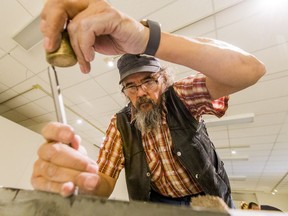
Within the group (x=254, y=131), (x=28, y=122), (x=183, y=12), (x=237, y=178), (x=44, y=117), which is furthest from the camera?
(x=237, y=178)

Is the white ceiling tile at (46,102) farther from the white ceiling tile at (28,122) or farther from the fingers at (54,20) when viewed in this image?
the fingers at (54,20)

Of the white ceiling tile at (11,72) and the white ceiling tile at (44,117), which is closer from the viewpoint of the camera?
the white ceiling tile at (11,72)

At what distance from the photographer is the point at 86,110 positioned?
4137 mm

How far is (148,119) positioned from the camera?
1.09 meters

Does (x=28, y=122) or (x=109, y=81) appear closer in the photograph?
(x=109, y=81)

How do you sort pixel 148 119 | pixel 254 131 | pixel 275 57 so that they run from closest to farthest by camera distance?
pixel 148 119, pixel 275 57, pixel 254 131

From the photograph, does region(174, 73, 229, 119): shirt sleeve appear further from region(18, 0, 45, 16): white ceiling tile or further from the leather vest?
region(18, 0, 45, 16): white ceiling tile

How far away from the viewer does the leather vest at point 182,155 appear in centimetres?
90

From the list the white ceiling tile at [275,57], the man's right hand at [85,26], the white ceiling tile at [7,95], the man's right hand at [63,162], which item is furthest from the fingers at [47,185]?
the white ceiling tile at [7,95]

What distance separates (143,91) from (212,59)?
25.3 inches

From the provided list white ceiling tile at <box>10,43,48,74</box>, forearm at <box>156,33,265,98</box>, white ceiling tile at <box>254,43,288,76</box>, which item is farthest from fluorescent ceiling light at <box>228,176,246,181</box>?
forearm at <box>156,33,265,98</box>

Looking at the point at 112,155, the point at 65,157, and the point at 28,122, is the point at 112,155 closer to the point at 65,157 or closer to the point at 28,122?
the point at 65,157

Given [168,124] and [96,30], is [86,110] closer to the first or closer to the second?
[168,124]

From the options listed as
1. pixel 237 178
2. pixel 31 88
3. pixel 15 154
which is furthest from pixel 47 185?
pixel 237 178
